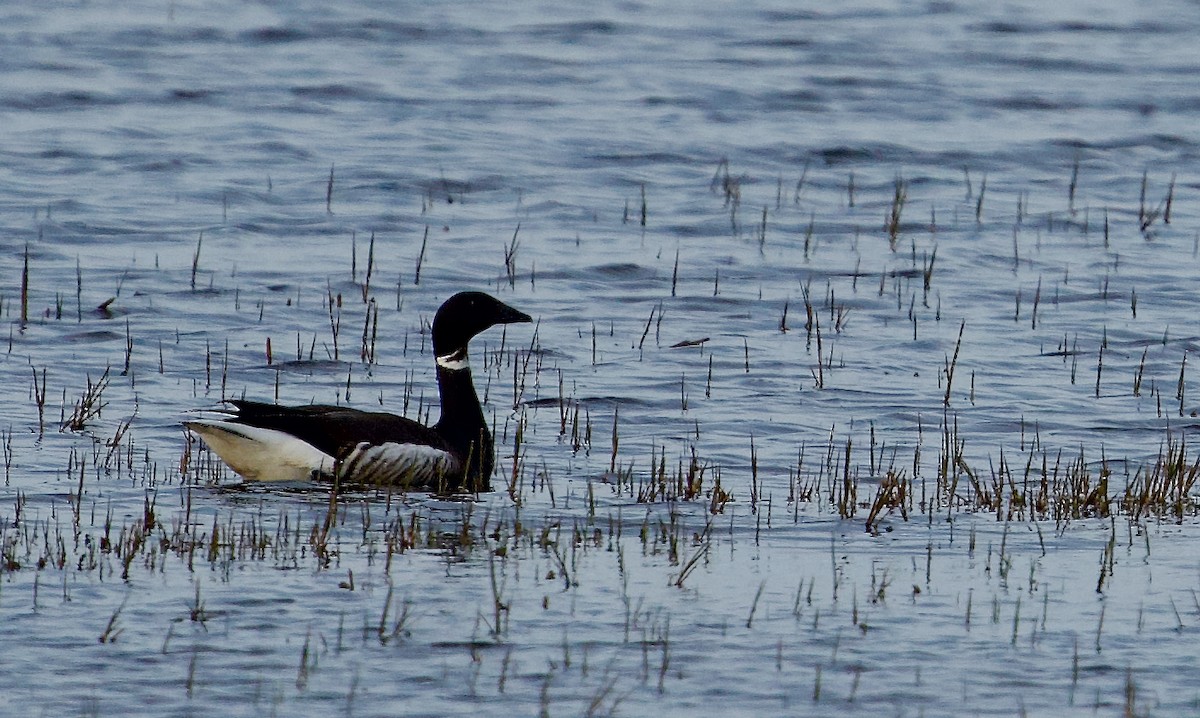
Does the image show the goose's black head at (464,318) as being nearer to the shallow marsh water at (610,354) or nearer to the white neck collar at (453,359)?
the white neck collar at (453,359)

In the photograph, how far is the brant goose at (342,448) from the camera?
415 inches

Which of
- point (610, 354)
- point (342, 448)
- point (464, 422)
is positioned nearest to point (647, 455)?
point (464, 422)

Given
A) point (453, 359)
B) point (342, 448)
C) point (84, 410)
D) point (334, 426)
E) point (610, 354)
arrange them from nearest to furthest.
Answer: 1. point (342, 448)
2. point (334, 426)
3. point (84, 410)
4. point (453, 359)
5. point (610, 354)

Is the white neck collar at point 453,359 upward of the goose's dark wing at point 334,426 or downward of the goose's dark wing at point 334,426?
upward

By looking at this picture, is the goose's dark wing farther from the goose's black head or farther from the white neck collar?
the goose's black head

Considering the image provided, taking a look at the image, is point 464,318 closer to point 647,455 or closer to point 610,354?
point 647,455

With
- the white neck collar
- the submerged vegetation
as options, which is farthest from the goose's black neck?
the submerged vegetation

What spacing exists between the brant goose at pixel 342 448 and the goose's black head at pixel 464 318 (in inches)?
32.4

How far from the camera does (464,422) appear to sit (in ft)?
37.5

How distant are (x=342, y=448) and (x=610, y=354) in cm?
413

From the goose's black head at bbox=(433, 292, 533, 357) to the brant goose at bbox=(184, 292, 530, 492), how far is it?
2.70 feet

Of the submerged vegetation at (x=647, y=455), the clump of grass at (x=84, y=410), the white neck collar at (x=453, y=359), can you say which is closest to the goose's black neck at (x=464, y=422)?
the white neck collar at (x=453, y=359)

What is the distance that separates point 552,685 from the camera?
687cm

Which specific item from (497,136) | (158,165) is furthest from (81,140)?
(497,136)
